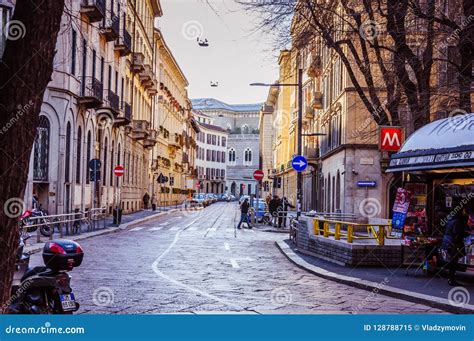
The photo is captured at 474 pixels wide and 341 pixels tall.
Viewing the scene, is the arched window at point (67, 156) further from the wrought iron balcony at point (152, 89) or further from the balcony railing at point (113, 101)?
the wrought iron balcony at point (152, 89)

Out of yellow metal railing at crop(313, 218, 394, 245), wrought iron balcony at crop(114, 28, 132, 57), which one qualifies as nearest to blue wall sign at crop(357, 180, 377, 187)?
wrought iron balcony at crop(114, 28, 132, 57)

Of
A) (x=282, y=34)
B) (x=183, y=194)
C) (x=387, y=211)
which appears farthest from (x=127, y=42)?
(x=183, y=194)

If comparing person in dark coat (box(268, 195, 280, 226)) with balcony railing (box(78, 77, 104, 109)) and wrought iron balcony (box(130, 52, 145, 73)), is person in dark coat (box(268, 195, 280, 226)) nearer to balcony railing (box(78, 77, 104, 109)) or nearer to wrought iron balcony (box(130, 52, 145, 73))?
balcony railing (box(78, 77, 104, 109))

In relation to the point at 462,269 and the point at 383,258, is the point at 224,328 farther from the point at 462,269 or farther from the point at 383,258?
the point at 383,258

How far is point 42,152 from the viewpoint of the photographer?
29078mm

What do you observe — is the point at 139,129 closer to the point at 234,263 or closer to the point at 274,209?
the point at 274,209

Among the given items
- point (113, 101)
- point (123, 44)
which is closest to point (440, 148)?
point (113, 101)

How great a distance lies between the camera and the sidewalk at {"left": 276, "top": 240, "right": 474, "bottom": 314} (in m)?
10.5

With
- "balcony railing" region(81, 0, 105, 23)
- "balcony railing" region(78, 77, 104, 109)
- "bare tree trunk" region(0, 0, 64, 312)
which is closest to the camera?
"bare tree trunk" region(0, 0, 64, 312)

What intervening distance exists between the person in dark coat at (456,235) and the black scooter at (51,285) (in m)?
7.89

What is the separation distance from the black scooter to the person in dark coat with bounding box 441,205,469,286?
7893 mm

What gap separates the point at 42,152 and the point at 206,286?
61.4 feet

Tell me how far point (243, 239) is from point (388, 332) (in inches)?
820

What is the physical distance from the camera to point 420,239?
46.0ft
